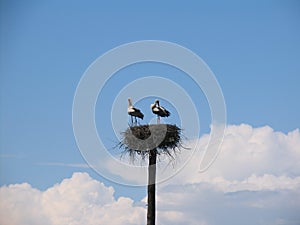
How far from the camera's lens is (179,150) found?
24250 mm

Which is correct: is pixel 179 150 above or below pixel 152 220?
above

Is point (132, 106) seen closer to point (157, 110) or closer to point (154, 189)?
point (157, 110)

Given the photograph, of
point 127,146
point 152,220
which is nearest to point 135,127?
point 127,146

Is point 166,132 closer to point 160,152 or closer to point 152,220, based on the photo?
point 160,152

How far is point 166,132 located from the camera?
24109 mm

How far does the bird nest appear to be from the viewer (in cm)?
2409

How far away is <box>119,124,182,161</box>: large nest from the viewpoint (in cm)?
2409

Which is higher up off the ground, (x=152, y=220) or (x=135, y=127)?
(x=135, y=127)

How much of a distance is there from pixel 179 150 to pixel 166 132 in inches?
21.3

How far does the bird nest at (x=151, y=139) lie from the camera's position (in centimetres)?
2409

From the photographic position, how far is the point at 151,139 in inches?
949

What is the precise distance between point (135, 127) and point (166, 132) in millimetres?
737

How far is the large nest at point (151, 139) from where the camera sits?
24094mm

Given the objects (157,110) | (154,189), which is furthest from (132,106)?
(154,189)
